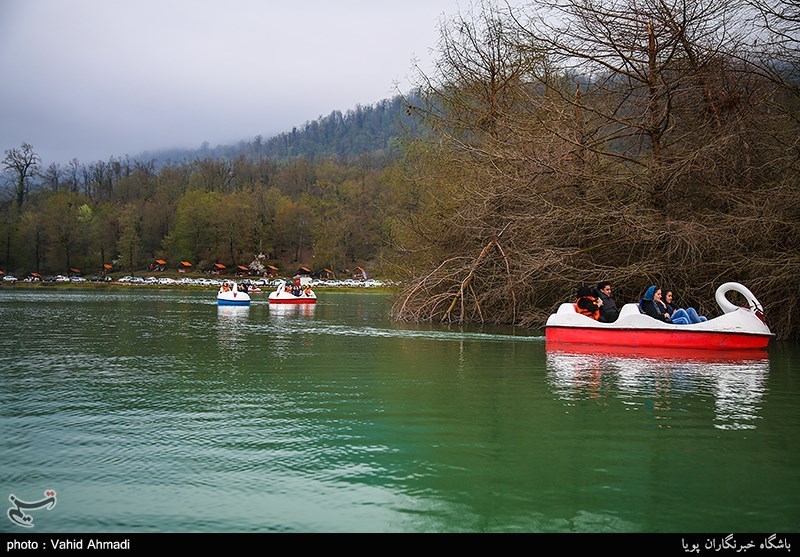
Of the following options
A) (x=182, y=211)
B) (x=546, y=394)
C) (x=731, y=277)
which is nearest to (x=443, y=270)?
(x=731, y=277)

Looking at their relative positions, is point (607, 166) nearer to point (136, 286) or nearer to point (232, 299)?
point (232, 299)

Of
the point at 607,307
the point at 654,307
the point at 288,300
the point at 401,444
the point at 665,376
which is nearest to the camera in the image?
the point at 401,444

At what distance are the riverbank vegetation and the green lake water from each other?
20.8 ft

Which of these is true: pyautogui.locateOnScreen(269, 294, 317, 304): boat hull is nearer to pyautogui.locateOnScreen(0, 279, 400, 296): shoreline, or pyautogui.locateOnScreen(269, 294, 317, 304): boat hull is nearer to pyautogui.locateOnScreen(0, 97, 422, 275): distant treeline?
pyautogui.locateOnScreen(0, 279, 400, 296): shoreline

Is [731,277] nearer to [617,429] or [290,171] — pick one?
[617,429]

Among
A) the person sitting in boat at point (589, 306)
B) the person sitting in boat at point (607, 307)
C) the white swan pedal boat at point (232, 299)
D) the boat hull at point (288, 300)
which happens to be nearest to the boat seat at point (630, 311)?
the person sitting in boat at point (607, 307)

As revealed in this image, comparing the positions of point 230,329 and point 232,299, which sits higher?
point 232,299

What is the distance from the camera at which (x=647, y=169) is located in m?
24.1

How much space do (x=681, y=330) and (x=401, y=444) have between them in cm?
1296

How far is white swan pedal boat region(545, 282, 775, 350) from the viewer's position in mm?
18750

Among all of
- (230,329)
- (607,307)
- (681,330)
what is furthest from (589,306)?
(230,329)
